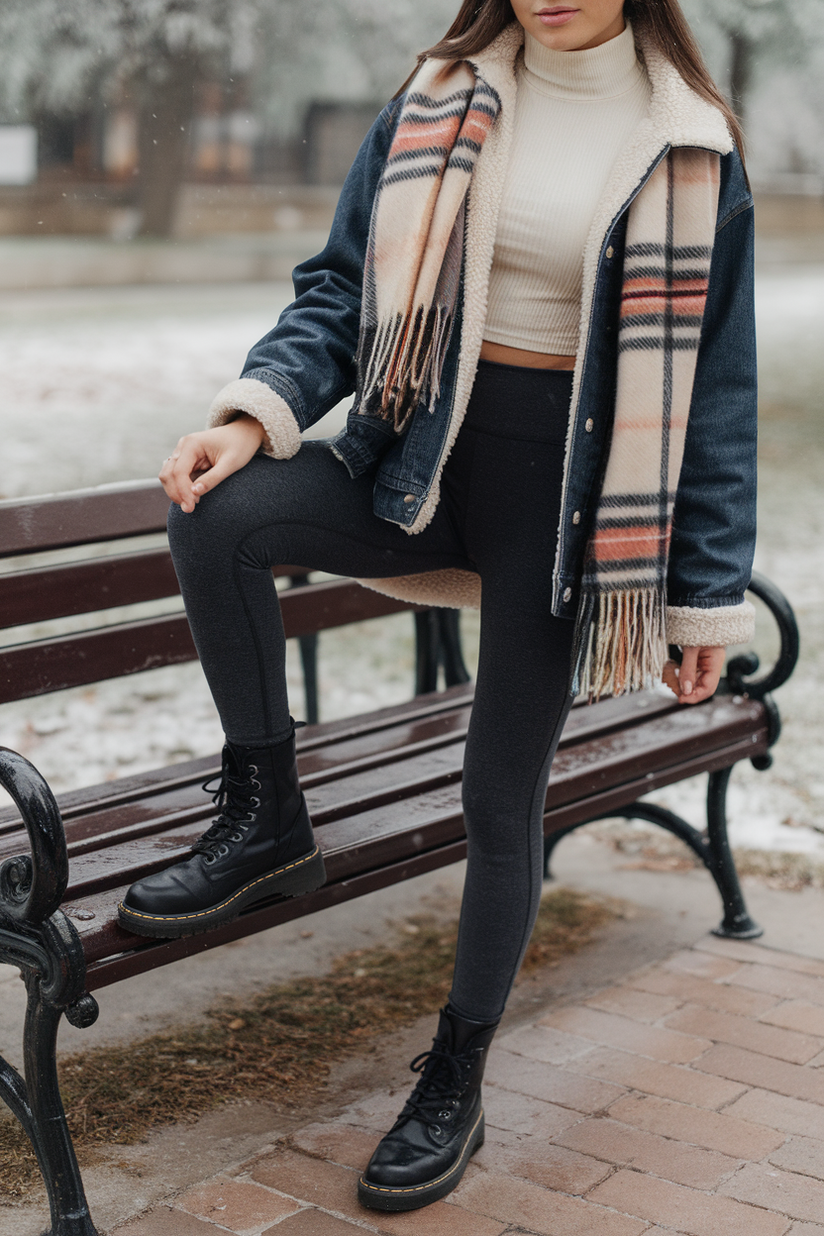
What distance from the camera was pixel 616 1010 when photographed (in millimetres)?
3062

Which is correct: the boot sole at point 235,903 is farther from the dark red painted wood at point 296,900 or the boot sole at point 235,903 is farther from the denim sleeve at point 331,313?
the denim sleeve at point 331,313

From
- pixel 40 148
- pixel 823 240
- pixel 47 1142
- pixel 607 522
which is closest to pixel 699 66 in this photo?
pixel 607 522

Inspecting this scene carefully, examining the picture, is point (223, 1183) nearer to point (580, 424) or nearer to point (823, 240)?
point (580, 424)

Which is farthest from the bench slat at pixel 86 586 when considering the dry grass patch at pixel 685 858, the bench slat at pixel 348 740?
the dry grass patch at pixel 685 858

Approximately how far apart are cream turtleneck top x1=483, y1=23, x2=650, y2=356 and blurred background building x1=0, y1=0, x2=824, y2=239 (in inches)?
308

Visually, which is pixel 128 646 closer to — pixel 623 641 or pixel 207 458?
pixel 207 458

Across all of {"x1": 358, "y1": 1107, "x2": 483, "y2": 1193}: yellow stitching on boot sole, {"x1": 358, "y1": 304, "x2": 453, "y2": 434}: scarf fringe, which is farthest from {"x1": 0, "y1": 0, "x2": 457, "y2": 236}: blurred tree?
{"x1": 358, "y1": 1107, "x2": 483, "y2": 1193}: yellow stitching on boot sole

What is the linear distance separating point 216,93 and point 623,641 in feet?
30.5

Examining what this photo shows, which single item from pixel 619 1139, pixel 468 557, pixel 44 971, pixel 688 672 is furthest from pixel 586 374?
pixel 619 1139

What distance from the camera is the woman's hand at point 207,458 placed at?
6.56ft

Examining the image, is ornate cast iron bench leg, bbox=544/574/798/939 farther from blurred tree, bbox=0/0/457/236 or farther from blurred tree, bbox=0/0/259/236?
blurred tree, bbox=0/0/259/236

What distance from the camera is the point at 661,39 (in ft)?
6.89

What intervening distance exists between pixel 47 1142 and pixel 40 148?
9.26 metres

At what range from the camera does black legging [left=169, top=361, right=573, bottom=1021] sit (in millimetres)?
2049
